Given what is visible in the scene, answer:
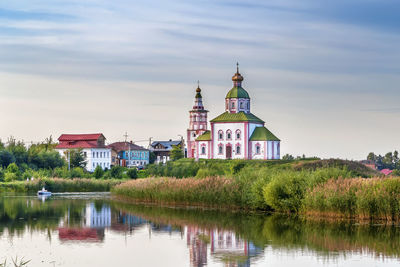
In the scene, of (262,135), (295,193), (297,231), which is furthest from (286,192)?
(262,135)

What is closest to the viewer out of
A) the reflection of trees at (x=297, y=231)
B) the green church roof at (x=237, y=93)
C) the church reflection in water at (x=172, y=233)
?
the church reflection in water at (x=172, y=233)

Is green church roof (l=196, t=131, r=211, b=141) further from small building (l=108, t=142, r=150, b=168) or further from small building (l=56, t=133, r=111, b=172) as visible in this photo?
small building (l=108, t=142, r=150, b=168)

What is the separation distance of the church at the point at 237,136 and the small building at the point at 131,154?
2895 cm

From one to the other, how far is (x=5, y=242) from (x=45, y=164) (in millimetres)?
63701

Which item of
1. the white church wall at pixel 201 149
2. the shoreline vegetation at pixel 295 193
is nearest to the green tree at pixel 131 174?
the white church wall at pixel 201 149

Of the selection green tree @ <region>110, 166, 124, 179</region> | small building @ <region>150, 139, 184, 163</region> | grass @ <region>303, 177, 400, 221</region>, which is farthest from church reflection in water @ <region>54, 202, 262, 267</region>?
small building @ <region>150, 139, 184, 163</region>

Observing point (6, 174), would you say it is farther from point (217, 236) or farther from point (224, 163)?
point (217, 236)

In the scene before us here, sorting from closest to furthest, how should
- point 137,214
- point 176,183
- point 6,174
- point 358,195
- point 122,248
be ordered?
1. point 122,248
2. point 358,195
3. point 137,214
4. point 176,183
5. point 6,174

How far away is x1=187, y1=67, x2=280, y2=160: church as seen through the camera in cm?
8944

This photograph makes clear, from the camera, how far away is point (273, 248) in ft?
72.0

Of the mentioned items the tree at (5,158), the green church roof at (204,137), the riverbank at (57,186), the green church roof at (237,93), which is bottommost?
the riverbank at (57,186)

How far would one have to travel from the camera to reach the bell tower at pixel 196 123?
99.7 metres

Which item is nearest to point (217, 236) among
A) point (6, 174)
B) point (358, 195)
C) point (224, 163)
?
point (358, 195)

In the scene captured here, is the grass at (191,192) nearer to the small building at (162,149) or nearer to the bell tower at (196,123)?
the bell tower at (196,123)
